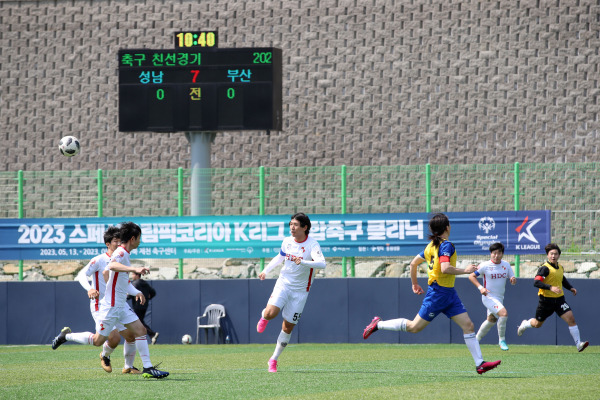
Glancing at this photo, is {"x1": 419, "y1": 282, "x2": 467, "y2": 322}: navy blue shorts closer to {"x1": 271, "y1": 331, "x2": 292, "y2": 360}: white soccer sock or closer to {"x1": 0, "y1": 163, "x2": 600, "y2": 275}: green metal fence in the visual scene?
{"x1": 271, "y1": 331, "x2": 292, "y2": 360}: white soccer sock

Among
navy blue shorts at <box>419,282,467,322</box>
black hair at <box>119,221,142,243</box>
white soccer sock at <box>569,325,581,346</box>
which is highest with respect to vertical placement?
black hair at <box>119,221,142,243</box>

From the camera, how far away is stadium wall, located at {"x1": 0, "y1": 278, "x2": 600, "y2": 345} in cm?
1764

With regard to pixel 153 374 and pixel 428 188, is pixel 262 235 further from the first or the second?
pixel 153 374

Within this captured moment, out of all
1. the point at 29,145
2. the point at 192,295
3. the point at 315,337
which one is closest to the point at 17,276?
the point at 192,295

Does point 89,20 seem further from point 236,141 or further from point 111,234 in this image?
point 111,234

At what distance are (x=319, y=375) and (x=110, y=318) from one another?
8.14 feet

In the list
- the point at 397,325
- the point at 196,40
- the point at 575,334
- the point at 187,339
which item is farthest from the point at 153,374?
the point at 196,40

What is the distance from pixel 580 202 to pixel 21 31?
18.0 m

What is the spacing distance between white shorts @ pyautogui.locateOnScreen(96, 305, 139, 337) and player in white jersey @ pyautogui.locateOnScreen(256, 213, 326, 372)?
5.45 ft

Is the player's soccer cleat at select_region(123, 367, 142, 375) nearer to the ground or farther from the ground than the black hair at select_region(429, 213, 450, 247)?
nearer to the ground

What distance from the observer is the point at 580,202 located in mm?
17859

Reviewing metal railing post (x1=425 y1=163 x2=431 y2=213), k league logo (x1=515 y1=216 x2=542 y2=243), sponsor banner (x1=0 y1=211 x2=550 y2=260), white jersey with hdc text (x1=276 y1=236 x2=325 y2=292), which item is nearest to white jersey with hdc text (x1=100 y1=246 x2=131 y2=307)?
white jersey with hdc text (x1=276 y1=236 x2=325 y2=292)

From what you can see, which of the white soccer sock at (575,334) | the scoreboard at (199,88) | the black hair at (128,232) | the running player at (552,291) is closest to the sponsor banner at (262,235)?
the scoreboard at (199,88)

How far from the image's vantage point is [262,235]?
18812 millimetres
